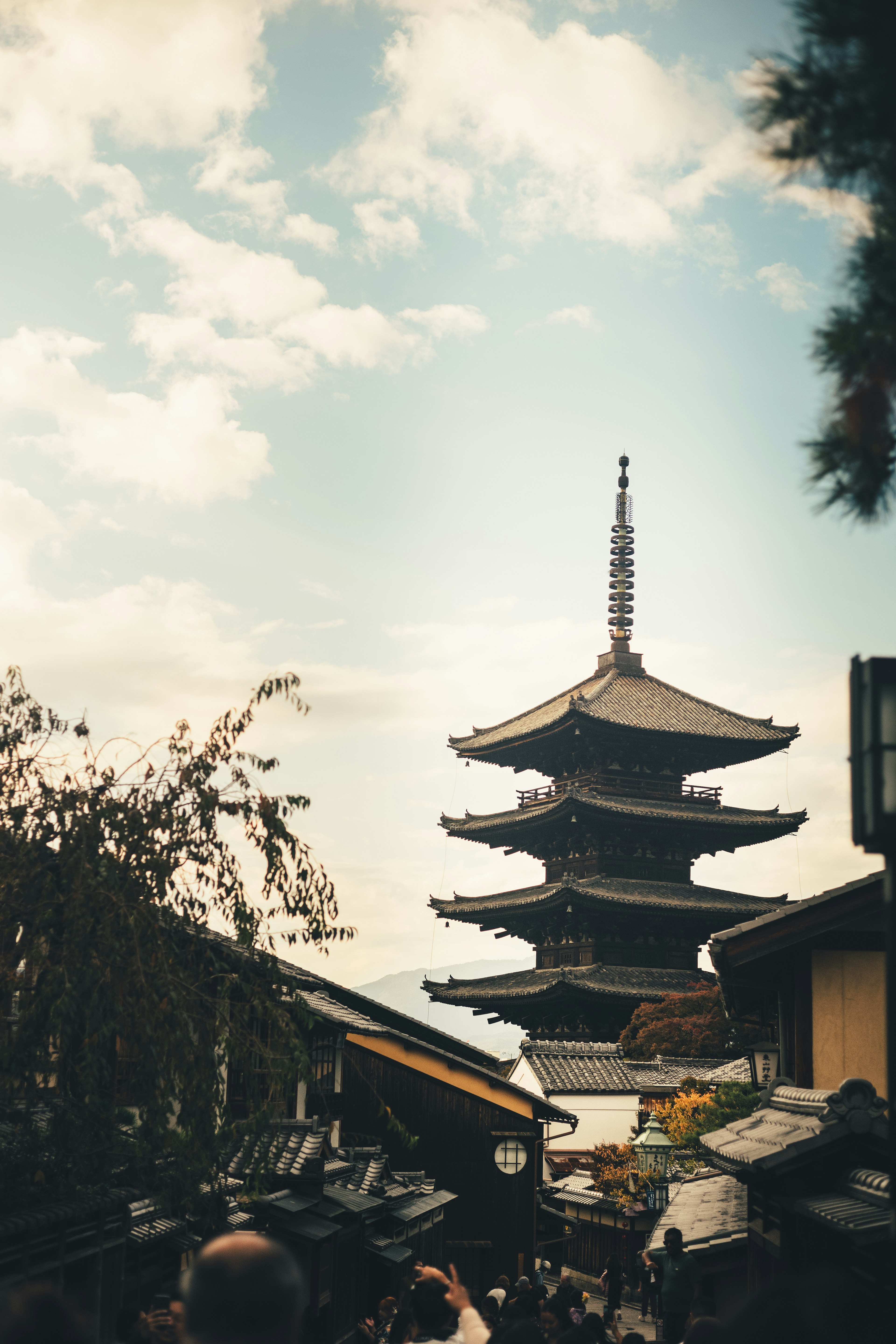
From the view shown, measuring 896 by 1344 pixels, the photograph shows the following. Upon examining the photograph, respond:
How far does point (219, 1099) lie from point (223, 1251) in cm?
742

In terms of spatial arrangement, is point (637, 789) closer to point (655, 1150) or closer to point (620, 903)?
point (620, 903)

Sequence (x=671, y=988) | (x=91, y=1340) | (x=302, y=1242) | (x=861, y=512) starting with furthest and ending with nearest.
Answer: (x=671, y=988) < (x=302, y=1242) < (x=861, y=512) < (x=91, y=1340)

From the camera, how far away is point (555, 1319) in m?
9.55

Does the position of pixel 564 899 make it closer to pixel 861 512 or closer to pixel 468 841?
pixel 468 841

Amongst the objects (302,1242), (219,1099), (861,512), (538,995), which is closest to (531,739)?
(538,995)

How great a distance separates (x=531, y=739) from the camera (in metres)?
46.6

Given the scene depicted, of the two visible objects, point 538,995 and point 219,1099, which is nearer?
point 219,1099

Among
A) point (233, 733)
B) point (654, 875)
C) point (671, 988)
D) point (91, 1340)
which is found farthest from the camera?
point (654, 875)

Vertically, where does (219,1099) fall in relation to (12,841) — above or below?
below

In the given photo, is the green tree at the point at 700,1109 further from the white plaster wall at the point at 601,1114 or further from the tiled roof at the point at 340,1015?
the tiled roof at the point at 340,1015

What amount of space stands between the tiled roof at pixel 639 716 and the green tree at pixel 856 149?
123ft

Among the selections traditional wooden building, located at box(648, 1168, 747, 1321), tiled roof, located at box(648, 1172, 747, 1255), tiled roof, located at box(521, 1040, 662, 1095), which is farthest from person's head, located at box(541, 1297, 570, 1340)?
tiled roof, located at box(521, 1040, 662, 1095)

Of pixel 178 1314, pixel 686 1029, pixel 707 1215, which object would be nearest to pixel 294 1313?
pixel 178 1314

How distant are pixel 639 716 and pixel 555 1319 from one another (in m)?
36.4
